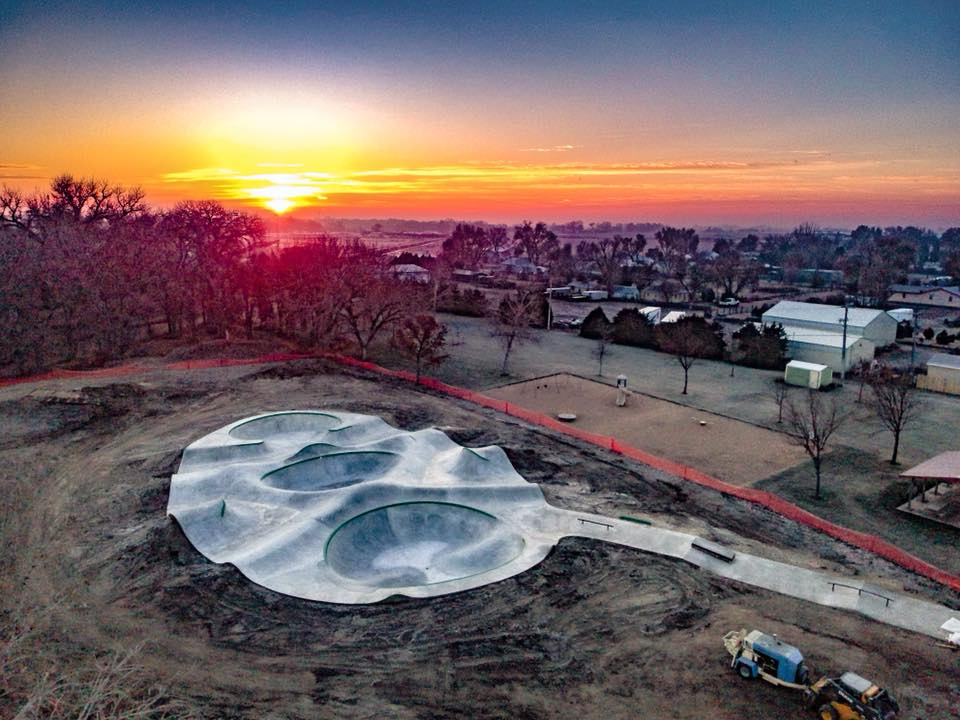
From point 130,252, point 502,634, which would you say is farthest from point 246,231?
point 502,634

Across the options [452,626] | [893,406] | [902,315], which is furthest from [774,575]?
[902,315]

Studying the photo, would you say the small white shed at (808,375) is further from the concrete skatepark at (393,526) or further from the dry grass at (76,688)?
the dry grass at (76,688)

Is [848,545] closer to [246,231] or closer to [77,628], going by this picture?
[77,628]

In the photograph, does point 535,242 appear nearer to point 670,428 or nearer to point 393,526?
point 670,428

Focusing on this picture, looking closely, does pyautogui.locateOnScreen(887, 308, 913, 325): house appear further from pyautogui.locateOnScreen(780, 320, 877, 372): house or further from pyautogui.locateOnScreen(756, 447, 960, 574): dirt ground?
pyautogui.locateOnScreen(756, 447, 960, 574): dirt ground

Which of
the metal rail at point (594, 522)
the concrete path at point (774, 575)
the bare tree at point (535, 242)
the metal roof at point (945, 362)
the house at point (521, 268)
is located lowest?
the concrete path at point (774, 575)

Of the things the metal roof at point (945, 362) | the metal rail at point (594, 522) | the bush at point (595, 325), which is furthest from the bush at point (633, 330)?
the metal rail at point (594, 522)
